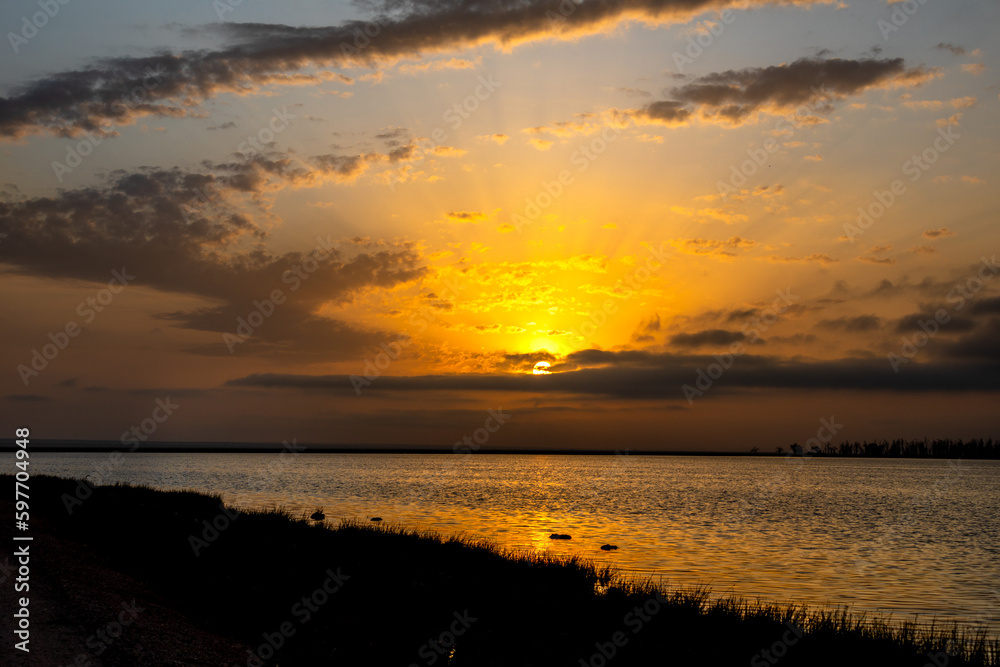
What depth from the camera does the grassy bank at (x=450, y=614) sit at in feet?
54.1

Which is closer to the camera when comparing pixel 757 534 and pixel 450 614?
pixel 450 614

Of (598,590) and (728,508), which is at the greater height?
(598,590)

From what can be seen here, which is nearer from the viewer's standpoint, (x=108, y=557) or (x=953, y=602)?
(x=108, y=557)

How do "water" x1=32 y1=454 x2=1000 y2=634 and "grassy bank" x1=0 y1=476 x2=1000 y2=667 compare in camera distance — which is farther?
"water" x1=32 y1=454 x2=1000 y2=634

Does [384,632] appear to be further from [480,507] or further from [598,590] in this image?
[480,507]

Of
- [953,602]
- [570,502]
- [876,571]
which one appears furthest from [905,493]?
[953,602]

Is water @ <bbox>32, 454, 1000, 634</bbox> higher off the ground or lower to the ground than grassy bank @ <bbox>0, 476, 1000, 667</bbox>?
lower

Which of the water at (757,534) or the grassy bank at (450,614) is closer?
the grassy bank at (450,614)

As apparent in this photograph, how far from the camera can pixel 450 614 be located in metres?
19.1

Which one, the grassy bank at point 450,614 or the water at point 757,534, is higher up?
the grassy bank at point 450,614

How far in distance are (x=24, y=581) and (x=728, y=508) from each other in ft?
227

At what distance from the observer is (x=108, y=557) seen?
25.3 m

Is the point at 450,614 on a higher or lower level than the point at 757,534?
higher

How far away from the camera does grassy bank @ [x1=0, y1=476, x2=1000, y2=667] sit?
16.5 metres
